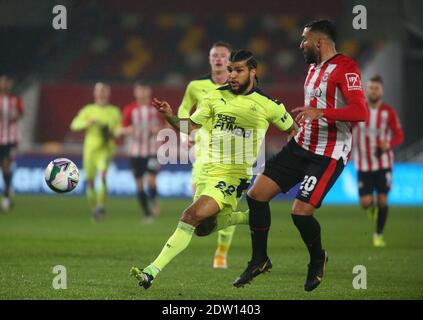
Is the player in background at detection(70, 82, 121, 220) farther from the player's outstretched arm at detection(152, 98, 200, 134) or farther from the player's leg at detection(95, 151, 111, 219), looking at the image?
the player's outstretched arm at detection(152, 98, 200, 134)

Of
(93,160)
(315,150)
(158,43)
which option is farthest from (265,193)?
(158,43)

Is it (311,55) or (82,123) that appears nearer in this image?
(311,55)

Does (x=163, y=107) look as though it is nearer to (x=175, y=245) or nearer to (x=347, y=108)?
(x=175, y=245)

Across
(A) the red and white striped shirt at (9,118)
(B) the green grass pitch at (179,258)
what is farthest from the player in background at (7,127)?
(B) the green grass pitch at (179,258)

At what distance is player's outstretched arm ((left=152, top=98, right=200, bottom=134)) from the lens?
7.63 metres

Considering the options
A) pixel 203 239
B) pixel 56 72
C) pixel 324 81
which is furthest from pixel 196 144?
pixel 56 72

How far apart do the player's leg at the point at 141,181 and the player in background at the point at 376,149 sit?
4.05 m

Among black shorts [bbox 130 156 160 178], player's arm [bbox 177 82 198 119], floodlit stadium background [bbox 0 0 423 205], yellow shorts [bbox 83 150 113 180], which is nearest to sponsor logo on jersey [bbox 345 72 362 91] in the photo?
player's arm [bbox 177 82 198 119]

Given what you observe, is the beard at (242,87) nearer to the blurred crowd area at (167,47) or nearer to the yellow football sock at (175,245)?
the yellow football sock at (175,245)

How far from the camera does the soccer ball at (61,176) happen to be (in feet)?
29.1

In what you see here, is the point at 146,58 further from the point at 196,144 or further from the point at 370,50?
the point at 196,144

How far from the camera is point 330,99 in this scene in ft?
24.8

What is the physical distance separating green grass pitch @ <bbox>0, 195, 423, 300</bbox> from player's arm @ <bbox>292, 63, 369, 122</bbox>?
1.52 metres

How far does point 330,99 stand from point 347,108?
0.31 meters
